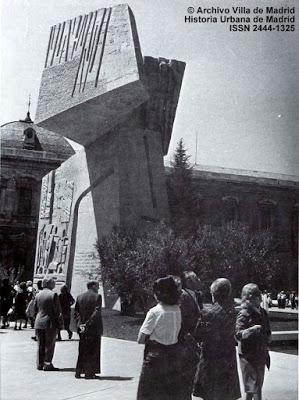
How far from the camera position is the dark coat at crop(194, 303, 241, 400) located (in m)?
3.97

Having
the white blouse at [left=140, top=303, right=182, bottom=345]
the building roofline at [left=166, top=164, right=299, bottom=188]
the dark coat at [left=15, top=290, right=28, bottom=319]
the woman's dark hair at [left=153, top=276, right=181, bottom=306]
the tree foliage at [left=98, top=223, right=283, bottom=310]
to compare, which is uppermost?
the building roofline at [left=166, top=164, right=299, bottom=188]

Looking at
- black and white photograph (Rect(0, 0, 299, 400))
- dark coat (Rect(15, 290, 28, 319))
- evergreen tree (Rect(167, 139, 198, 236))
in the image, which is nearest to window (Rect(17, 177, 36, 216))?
black and white photograph (Rect(0, 0, 299, 400))

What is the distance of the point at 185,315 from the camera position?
13.0 feet

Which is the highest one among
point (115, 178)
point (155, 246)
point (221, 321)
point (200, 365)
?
point (115, 178)

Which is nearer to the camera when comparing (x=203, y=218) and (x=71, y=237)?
(x=203, y=218)

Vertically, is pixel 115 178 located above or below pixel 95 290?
above

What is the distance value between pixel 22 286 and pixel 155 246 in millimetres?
2760

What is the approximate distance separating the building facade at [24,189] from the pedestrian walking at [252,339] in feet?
30.7

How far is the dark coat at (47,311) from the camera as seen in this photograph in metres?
5.73

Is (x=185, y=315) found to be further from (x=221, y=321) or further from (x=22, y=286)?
(x=22, y=286)

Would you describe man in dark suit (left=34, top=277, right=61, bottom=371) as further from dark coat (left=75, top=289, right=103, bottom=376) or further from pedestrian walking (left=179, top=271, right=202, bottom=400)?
pedestrian walking (left=179, top=271, right=202, bottom=400)

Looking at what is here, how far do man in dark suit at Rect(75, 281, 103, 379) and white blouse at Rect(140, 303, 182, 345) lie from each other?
191 centimetres

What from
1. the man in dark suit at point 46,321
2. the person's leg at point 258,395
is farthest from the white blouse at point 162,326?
the man in dark suit at point 46,321

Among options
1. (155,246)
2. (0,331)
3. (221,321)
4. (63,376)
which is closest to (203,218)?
(155,246)
